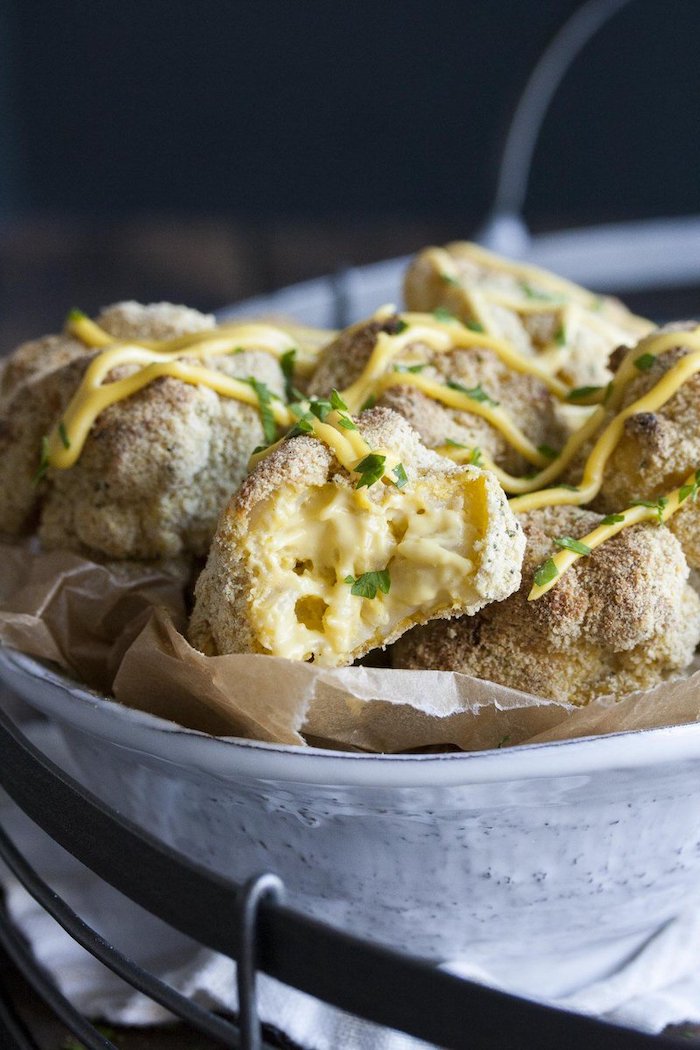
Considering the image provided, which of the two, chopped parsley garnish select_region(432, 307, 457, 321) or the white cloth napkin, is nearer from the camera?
the white cloth napkin

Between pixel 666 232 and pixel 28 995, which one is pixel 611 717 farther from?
pixel 666 232

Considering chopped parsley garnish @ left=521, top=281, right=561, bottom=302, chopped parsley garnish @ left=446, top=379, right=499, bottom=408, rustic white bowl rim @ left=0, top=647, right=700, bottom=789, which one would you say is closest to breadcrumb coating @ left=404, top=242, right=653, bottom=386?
chopped parsley garnish @ left=521, top=281, right=561, bottom=302

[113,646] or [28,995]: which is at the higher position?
[113,646]

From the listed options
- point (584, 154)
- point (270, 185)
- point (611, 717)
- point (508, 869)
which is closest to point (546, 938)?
point (508, 869)

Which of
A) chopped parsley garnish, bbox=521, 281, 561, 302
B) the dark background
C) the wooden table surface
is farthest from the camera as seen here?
the dark background

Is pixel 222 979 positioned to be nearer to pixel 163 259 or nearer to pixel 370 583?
pixel 370 583

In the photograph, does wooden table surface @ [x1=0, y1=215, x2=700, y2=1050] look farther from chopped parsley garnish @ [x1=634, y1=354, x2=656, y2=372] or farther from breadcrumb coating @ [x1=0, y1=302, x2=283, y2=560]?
chopped parsley garnish @ [x1=634, y1=354, x2=656, y2=372]
